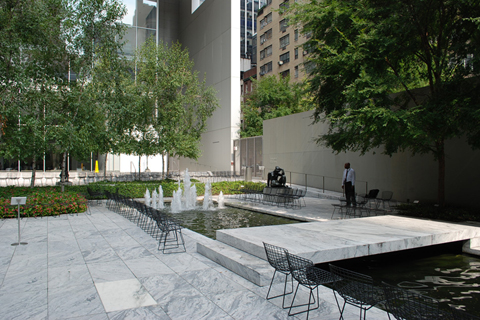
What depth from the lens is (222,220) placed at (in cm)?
1388

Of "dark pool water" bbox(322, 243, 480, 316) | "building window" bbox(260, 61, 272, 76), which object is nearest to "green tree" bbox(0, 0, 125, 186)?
"dark pool water" bbox(322, 243, 480, 316)

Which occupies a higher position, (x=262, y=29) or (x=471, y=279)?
(x=262, y=29)

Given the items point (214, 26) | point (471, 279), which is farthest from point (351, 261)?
point (214, 26)

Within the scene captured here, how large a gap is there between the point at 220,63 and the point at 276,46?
19698 mm

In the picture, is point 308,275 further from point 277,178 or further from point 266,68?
point 266,68

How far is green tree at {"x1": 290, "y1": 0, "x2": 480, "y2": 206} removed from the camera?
11383mm

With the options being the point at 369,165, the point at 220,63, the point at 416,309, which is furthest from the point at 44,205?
the point at 220,63

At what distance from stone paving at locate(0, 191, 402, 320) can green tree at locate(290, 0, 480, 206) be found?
7.08 m

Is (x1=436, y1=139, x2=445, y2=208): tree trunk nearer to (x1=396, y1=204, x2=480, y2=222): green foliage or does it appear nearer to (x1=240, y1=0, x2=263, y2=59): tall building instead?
(x1=396, y1=204, x2=480, y2=222): green foliage

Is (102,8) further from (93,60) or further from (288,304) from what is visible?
(288,304)

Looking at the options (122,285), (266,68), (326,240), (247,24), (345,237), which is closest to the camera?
(122,285)

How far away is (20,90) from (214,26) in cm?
2714

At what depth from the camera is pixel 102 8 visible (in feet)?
56.1

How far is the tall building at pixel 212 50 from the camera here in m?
36.9
